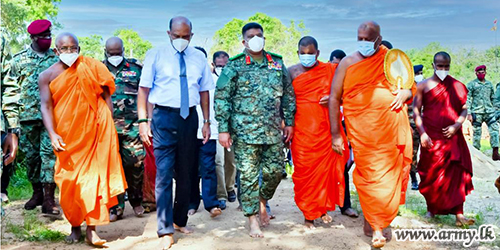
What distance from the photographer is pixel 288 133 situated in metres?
5.86

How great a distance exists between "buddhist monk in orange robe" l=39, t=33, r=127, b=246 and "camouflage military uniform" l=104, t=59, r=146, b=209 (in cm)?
87

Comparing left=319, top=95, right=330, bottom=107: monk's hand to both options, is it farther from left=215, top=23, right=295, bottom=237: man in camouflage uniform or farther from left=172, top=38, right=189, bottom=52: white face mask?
left=172, top=38, right=189, bottom=52: white face mask

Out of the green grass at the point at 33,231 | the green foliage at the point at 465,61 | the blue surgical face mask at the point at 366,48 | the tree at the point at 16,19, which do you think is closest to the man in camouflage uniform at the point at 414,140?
the blue surgical face mask at the point at 366,48

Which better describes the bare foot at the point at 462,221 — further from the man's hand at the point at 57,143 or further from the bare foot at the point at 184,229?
the man's hand at the point at 57,143

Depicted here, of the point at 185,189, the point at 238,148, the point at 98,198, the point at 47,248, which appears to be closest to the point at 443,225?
the point at 238,148

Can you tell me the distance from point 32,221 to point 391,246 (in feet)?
13.8

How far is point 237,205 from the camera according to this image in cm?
720

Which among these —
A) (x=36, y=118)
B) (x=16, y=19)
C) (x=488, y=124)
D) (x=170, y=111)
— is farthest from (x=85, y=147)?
(x=16, y=19)

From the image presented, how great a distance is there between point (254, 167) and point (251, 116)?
0.57m

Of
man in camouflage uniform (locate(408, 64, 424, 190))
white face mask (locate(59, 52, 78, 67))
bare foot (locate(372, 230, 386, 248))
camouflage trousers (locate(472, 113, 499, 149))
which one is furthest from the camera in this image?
camouflage trousers (locate(472, 113, 499, 149))

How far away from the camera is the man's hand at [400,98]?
16.8 ft

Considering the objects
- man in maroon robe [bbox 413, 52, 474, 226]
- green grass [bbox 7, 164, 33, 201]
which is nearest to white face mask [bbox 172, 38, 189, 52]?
man in maroon robe [bbox 413, 52, 474, 226]

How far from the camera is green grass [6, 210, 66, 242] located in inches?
207

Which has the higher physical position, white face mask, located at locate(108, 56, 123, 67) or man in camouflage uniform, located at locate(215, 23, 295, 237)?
white face mask, located at locate(108, 56, 123, 67)
